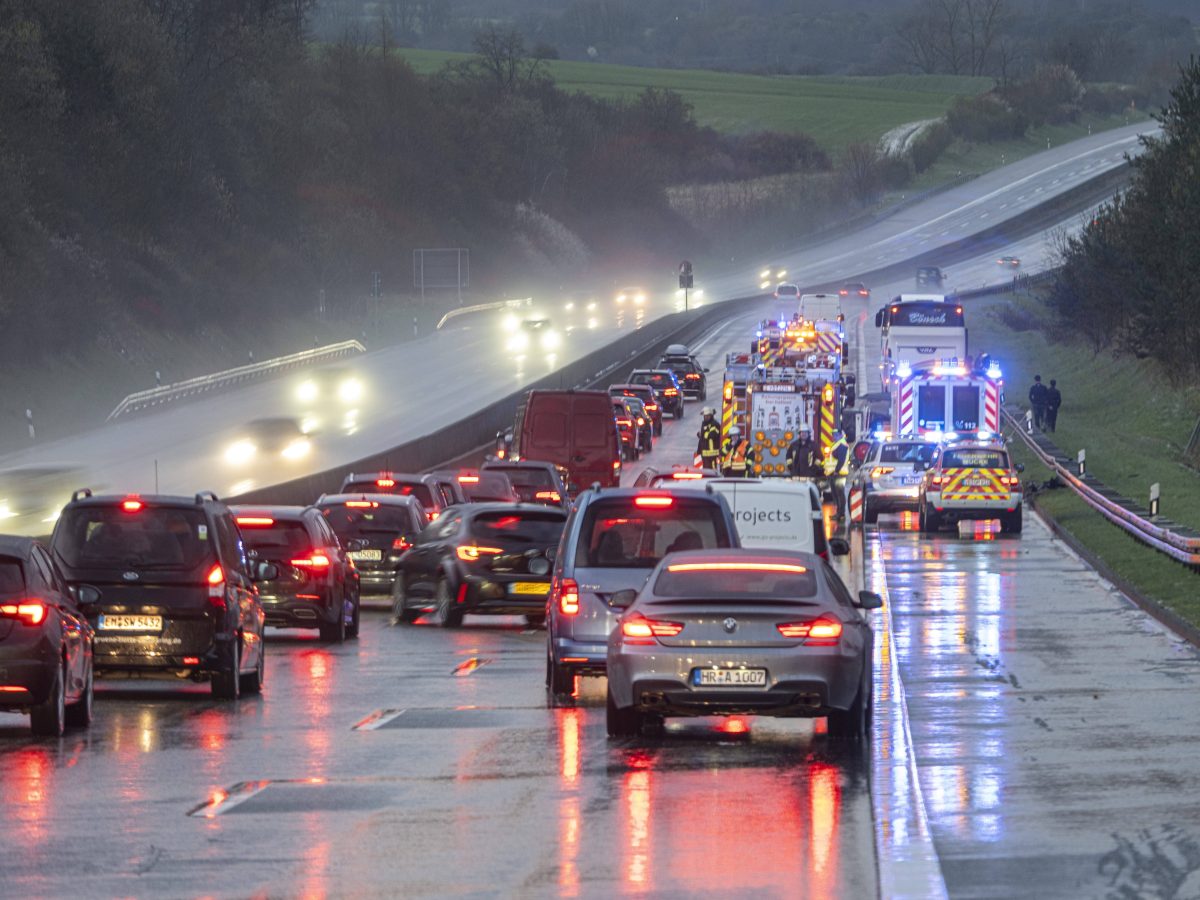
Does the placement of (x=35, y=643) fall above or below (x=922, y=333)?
below

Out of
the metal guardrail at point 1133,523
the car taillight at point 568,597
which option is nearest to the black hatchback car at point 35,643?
the car taillight at point 568,597

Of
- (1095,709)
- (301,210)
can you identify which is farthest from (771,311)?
(1095,709)

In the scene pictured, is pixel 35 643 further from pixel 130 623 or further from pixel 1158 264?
pixel 1158 264

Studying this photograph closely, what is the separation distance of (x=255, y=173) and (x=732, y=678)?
104155 mm

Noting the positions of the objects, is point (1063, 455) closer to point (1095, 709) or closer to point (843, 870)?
point (1095, 709)

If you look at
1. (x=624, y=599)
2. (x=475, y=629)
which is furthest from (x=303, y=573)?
(x=624, y=599)

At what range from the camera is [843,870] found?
10484mm

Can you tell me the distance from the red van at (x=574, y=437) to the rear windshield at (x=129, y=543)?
2836cm

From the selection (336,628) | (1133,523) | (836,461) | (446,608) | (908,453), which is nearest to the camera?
(336,628)

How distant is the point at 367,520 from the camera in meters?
31.0

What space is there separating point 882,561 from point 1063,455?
20773 millimetres

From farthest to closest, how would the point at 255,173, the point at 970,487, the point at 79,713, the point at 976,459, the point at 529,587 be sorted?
the point at 255,173 < the point at 976,459 < the point at 970,487 < the point at 529,587 < the point at 79,713

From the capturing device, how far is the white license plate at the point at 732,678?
15227 millimetres

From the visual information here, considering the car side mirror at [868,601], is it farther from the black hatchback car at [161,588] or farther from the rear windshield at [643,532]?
the black hatchback car at [161,588]
